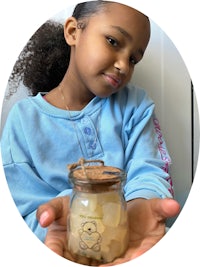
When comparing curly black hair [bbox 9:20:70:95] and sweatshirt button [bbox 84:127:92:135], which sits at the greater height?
curly black hair [bbox 9:20:70:95]

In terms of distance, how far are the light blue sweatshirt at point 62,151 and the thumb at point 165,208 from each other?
0.08 ft

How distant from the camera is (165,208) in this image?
438 millimetres

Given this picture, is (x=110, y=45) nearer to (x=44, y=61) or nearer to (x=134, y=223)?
(x=44, y=61)

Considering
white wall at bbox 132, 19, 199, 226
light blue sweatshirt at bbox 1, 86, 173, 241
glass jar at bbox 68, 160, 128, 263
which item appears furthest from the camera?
white wall at bbox 132, 19, 199, 226

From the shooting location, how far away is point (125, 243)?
429 millimetres

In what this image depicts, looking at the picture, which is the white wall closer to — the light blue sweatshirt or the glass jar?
the light blue sweatshirt

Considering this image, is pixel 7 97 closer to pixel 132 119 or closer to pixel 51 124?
pixel 51 124

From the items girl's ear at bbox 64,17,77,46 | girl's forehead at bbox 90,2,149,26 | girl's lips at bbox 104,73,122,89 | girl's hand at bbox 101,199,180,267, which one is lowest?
girl's hand at bbox 101,199,180,267

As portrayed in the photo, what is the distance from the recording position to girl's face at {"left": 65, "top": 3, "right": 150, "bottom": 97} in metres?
0.48

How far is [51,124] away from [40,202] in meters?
0.12

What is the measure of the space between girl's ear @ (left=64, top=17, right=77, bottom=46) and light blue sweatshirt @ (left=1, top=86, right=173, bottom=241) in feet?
0.34

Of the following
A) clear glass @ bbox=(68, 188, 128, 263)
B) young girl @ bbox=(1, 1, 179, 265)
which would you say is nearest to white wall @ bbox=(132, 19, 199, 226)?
young girl @ bbox=(1, 1, 179, 265)

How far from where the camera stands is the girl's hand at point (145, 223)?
1.47 feet

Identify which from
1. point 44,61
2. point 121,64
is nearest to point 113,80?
point 121,64
